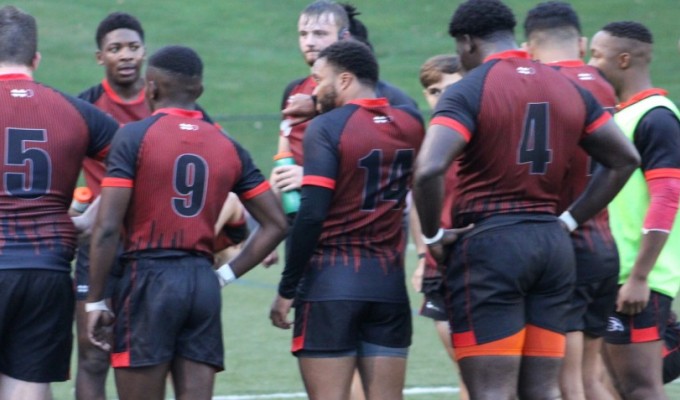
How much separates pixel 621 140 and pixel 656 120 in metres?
0.51

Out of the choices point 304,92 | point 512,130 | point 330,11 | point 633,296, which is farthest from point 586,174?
point 330,11

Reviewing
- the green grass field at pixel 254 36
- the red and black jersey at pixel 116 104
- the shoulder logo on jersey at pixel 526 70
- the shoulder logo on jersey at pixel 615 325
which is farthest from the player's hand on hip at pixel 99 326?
the green grass field at pixel 254 36

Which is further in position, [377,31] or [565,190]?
[377,31]

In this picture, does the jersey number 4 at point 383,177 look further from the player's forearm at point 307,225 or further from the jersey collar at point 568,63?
the jersey collar at point 568,63

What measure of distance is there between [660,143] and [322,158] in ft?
5.76

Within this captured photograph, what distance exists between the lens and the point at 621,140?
18.1ft

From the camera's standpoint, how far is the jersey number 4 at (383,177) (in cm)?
556

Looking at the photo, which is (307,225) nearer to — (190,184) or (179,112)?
(190,184)

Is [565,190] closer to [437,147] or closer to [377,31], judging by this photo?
[437,147]

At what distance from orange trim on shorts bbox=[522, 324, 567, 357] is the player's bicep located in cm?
86

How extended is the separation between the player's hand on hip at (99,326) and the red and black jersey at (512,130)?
1.67 metres

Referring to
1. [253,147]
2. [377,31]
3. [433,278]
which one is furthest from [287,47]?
[433,278]

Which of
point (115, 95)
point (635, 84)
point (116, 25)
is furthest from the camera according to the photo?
point (116, 25)

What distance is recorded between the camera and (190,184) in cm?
532
